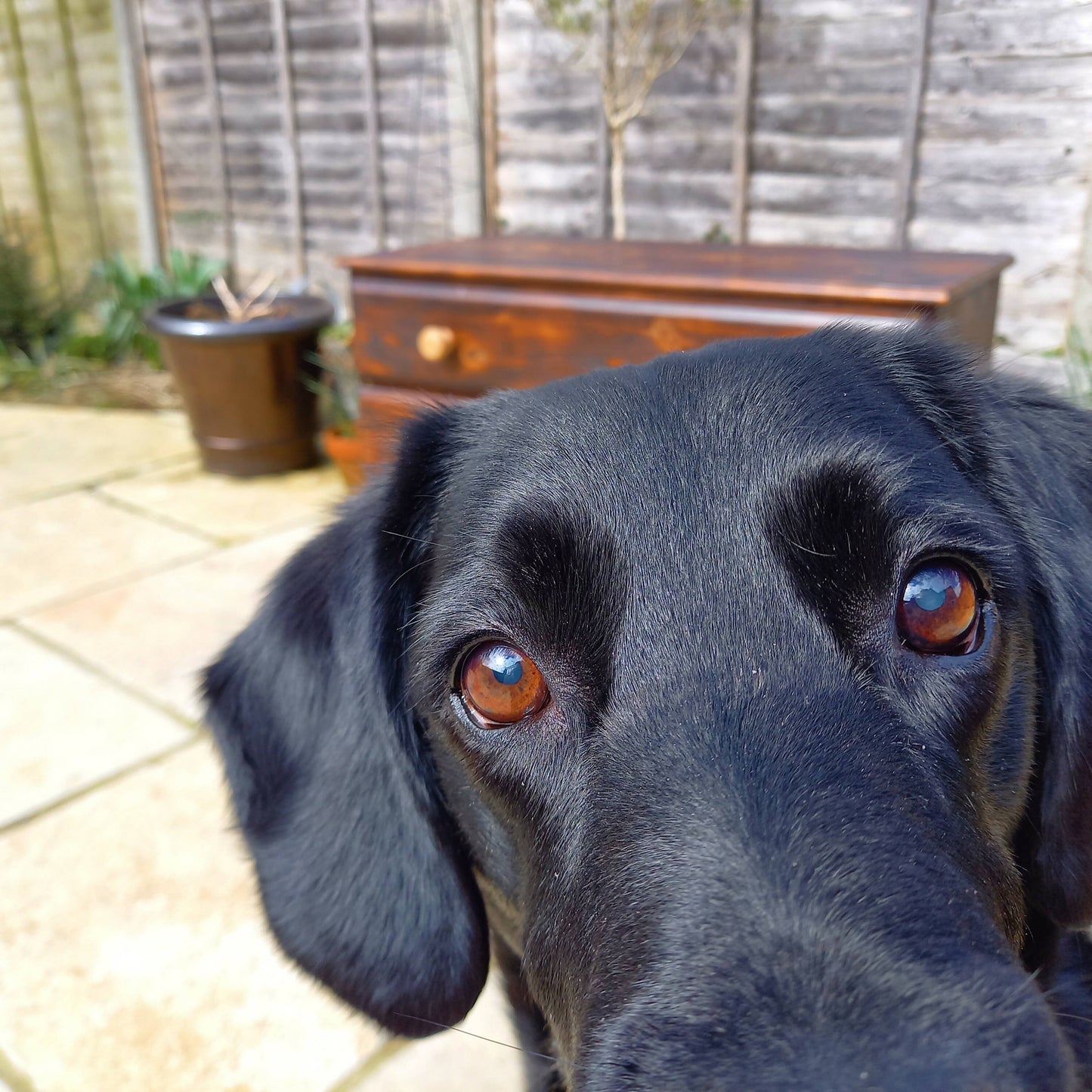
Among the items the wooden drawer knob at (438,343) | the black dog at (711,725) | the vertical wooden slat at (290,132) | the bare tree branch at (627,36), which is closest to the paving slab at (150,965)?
the black dog at (711,725)

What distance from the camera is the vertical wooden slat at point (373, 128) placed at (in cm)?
537

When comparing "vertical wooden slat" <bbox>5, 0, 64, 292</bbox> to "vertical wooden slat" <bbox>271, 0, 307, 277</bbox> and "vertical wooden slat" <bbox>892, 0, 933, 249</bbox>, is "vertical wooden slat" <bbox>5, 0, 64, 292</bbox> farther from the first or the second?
"vertical wooden slat" <bbox>892, 0, 933, 249</bbox>

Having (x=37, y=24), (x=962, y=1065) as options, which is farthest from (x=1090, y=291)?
(x=37, y=24)

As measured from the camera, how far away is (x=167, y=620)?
3451 millimetres

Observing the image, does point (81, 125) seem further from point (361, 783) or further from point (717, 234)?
point (361, 783)


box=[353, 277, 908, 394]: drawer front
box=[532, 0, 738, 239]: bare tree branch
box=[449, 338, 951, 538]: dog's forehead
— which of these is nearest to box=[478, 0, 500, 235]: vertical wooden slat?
box=[532, 0, 738, 239]: bare tree branch

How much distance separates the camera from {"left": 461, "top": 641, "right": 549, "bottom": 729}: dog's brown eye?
1.11 meters

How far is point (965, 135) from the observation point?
3699mm

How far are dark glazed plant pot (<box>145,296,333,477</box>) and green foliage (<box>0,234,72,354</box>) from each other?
2.76 meters

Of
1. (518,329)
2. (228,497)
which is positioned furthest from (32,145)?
(518,329)

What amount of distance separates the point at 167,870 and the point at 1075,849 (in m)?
1.90

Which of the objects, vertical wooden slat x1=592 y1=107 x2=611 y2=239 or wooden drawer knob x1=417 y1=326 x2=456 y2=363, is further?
vertical wooden slat x1=592 y1=107 x2=611 y2=239

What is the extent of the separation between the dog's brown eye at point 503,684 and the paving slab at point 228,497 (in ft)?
10.4

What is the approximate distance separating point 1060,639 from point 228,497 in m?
4.04
